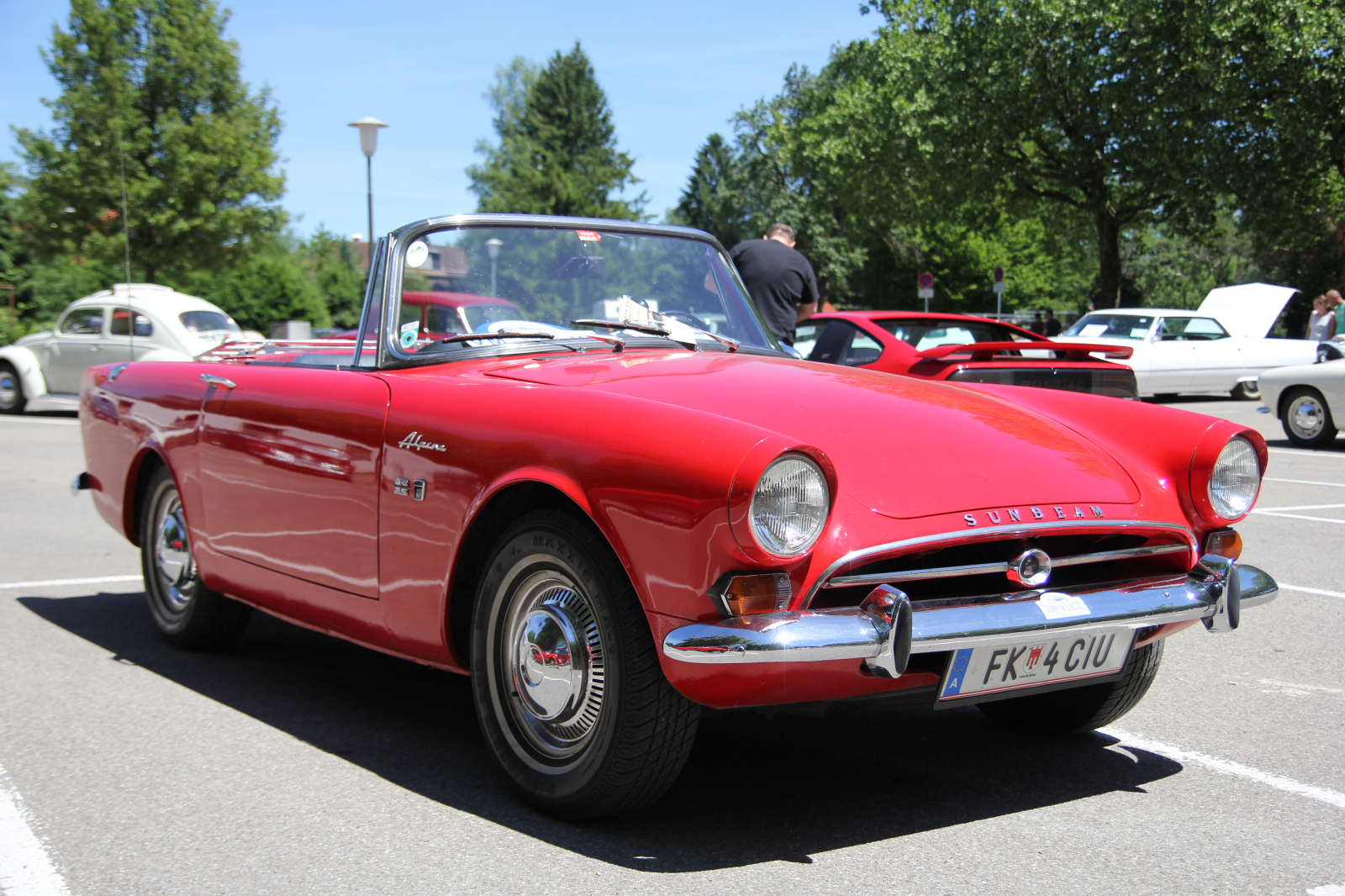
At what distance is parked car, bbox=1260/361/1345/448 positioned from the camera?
11.8 meters

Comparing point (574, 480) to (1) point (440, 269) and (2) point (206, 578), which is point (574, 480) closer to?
(1) point (440, 269)

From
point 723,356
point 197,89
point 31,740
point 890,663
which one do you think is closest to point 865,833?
point 890,663

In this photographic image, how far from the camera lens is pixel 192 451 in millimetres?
4176

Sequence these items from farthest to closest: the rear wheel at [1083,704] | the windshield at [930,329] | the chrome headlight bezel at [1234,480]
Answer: the windshield at [930,329] < the rear wheel at [1083,704] < the chrome headlight bezel at [1234,480]

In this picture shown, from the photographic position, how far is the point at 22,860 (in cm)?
264

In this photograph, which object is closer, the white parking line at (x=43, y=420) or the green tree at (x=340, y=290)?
the white parking line at (x=43, y=420)

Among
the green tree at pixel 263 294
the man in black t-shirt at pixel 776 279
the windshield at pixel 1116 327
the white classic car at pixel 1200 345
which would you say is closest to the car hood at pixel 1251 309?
the white classic car at pixel 1200 345

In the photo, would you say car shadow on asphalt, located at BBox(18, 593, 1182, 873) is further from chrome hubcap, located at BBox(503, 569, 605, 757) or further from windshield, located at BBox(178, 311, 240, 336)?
windshield, located at BBox(178, 311, 240, 336)

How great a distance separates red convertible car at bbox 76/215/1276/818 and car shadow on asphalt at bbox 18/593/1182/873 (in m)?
0.13

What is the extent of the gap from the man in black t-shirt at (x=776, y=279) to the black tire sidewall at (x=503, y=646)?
438cm

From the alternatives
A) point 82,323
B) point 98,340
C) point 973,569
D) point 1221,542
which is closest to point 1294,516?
point 1221,542

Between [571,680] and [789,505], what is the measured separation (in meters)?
0.68

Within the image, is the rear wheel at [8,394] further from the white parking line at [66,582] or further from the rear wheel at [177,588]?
the rear wheel at [177,588]

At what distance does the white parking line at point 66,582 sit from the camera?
572cm
